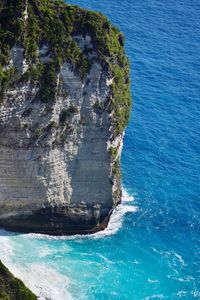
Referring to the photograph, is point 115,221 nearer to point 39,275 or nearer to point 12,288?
point 39,275

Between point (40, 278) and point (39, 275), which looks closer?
point (40, 278)

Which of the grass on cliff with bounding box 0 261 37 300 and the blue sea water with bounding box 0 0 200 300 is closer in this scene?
the grass on cliff with bounding box 0 261 37 300

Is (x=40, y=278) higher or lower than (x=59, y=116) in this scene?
lower

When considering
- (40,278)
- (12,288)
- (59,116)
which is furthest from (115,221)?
(12,288)


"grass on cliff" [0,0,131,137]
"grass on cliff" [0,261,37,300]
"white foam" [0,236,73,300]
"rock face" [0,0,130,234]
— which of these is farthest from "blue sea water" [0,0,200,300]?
"grass on cliff" [0,0,131,137]

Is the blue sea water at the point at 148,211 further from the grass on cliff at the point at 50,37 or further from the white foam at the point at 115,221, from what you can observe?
the grass on cliff at the point at 50,37

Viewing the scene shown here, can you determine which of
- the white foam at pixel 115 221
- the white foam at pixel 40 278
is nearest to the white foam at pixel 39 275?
the white foam at pixel 40 278

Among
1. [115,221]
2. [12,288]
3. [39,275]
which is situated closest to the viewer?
[12,288]

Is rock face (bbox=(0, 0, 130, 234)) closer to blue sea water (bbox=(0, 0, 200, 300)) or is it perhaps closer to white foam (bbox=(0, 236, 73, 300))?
blue sea water (bbox=(0, 0, 200, 300))
